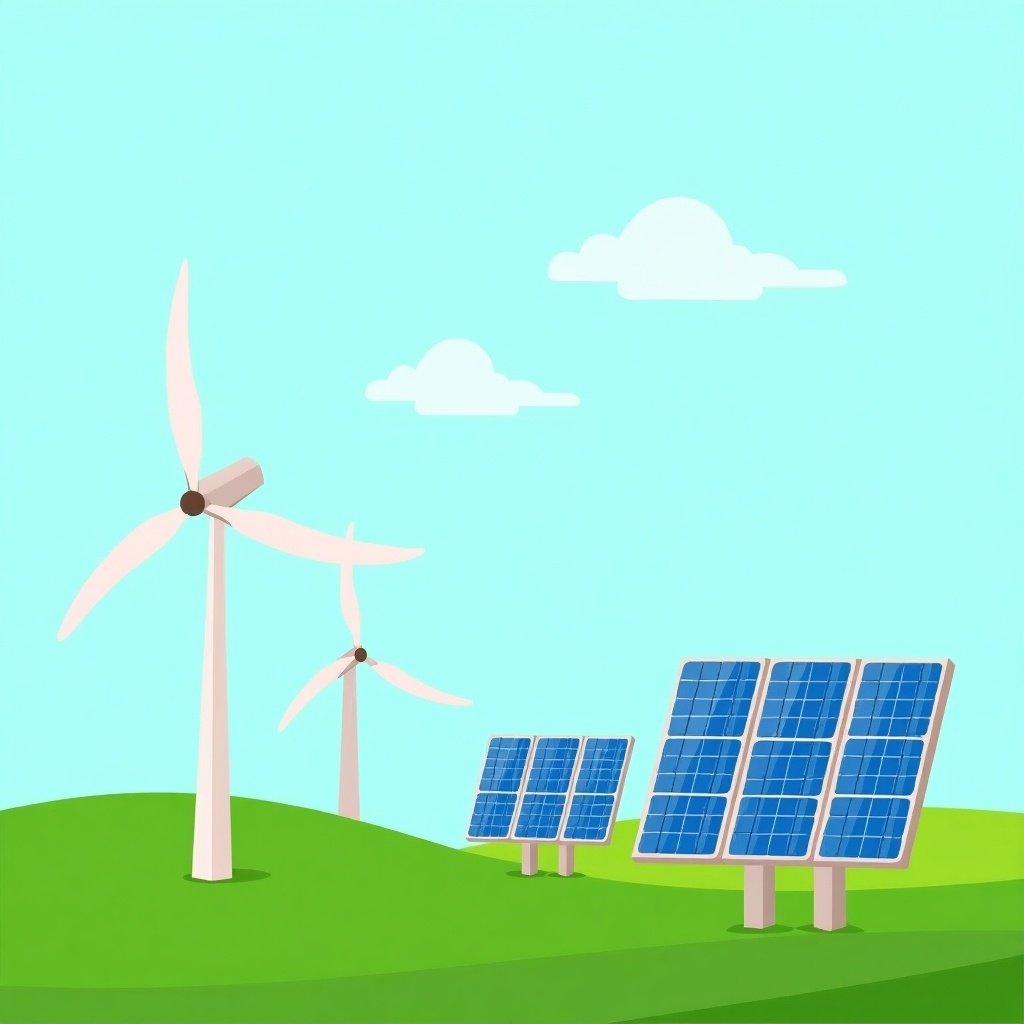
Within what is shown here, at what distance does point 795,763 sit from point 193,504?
13961 millimetres

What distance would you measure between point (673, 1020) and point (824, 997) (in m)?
2.65

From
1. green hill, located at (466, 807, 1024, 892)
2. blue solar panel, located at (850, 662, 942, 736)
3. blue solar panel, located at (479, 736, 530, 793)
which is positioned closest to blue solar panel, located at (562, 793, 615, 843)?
blue solar panel, located at (479, 736, 530, 793)

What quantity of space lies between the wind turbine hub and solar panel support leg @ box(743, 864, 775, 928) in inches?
538

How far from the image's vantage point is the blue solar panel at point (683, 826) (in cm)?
3276

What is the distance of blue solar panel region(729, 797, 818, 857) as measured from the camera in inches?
1278

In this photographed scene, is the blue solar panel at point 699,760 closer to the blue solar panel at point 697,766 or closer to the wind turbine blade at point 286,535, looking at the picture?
the blue solar panel at point 697,766

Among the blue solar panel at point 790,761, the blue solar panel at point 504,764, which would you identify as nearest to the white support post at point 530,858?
the blue solar panel at point 504,764

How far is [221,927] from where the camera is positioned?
34344 millimetres

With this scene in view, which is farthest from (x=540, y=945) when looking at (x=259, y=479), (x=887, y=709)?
(x=259, y=479)

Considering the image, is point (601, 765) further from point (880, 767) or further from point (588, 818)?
point (880, 767)

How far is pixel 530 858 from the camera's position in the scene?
1751 inches

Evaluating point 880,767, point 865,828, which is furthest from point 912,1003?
point 880,767

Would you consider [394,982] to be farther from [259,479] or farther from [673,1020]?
[259,479]

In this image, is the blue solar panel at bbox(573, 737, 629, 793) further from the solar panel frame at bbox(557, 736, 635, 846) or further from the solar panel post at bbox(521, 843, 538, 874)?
the solar panel post at bbox(521, 843, 538, 874)
